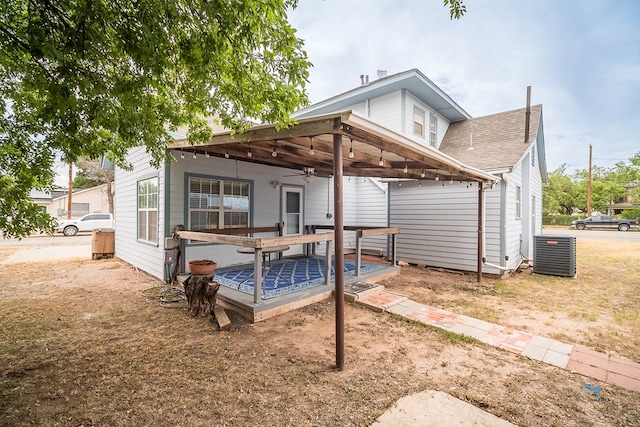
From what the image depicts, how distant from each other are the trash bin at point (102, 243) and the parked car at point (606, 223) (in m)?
32.8

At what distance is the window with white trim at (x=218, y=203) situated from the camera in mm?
6480

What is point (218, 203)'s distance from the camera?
22.3 feet

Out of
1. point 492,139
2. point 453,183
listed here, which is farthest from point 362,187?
point 492,139

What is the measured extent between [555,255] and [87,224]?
23287mm

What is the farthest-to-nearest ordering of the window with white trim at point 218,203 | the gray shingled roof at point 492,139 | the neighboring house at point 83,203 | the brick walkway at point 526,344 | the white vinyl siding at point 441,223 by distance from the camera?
the neighboring house at point 83,203, the gray shingled roof at point 492,139, the white vinyl siding at point 441,223, the window with white trim at point 218,203, the brick walkway at point 526,344

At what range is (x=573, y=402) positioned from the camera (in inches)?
98.7

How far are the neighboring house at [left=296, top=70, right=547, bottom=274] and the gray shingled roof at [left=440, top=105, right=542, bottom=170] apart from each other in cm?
3

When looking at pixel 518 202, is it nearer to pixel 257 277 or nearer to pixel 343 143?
pixel 343 143

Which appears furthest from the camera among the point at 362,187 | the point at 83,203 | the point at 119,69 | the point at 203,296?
the point at 83,203

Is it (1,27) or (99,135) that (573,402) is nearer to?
(1,27)

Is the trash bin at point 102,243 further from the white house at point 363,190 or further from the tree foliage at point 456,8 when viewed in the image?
the tree foliage at point 456,8

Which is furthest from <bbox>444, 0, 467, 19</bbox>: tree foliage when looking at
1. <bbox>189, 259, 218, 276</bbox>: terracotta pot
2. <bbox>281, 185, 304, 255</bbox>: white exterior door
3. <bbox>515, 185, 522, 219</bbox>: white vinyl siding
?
<bbox>515, 185, 522, 219</bbox>: white vinyl siding

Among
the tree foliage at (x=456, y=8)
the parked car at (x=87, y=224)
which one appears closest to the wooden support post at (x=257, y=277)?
the tree foliage at (x=456, y=8)

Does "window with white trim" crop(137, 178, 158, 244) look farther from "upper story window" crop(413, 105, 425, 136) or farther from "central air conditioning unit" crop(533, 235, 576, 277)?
"central air conditioning unit" crop(533, 235, 576, 277)
